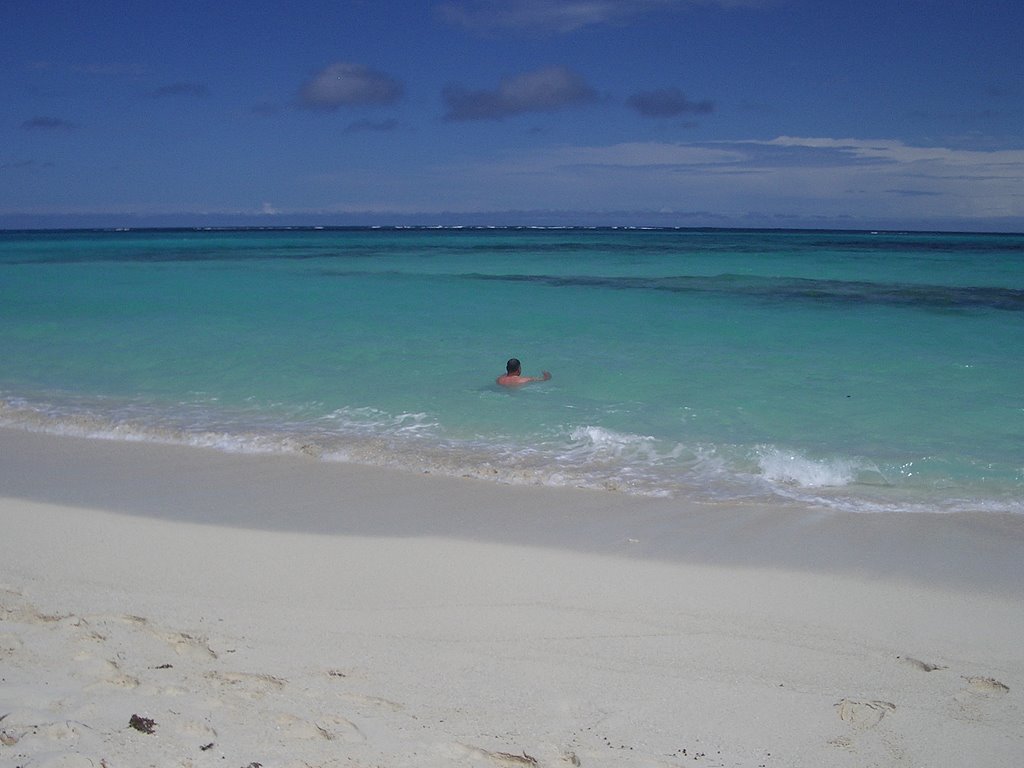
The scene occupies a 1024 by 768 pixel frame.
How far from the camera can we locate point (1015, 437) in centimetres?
714

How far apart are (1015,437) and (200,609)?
22.6ft

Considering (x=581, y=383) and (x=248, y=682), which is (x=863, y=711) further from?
(x=581, y=383)

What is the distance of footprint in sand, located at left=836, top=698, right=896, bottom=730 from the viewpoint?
301 cm

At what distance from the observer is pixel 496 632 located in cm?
364

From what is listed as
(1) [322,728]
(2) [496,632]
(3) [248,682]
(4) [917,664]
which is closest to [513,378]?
(2) [496,632]

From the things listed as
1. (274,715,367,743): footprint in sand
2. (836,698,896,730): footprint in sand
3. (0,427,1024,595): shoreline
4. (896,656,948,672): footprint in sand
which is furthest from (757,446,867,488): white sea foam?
(274,715,367,743): footprint in sand

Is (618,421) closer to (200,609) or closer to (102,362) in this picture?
(200,609)

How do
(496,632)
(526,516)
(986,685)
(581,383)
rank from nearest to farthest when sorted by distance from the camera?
(986,685) → (496,632) → (526,516) → (581,383)

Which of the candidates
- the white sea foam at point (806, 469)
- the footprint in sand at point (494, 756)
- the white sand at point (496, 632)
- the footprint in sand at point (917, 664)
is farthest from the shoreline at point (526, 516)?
the footprint in sand at point (494, 756)

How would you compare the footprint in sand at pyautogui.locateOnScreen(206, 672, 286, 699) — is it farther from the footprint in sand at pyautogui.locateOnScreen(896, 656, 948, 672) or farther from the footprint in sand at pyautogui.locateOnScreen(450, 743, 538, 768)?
the footprint in sand at pyautogui.locateOnScreen(896, 656, 948, 672)

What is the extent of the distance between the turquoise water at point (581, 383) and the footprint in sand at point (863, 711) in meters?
2.57

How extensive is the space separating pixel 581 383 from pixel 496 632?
5.76m

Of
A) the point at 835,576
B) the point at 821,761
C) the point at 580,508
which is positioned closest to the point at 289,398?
the point at 580,508

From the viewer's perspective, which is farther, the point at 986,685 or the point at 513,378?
the point at 513,378
